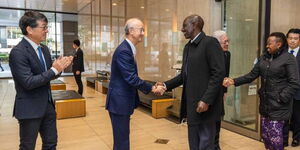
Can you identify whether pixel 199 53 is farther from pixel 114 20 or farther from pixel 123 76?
pixel 114 20

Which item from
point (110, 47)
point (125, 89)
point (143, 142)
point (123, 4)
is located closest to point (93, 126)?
point (143, 142)

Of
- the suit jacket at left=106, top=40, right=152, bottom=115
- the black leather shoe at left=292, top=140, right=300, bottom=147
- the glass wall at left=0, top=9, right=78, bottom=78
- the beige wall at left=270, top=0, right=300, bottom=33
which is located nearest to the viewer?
the suit jacket at left=106, top=40, right=152, bottom=115

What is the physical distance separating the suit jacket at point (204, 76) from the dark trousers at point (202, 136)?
0.08m

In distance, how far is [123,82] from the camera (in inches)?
96.7

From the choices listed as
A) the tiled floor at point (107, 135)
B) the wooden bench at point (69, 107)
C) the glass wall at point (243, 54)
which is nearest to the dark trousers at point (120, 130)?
the tiled floor at point (107, 135)

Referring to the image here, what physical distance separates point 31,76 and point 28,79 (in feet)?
0.13

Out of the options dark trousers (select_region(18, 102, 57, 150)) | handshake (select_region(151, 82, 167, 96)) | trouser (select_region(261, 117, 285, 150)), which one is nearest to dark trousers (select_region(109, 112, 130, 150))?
handshake (select_region(151, 82, 167, 96))

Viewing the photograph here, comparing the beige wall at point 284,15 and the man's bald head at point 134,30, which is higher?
the beige wall at point 284,15

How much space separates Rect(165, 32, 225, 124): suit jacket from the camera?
2.32 meters

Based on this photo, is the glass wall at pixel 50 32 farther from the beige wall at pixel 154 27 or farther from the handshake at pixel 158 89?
the handshake at pixel 158 89

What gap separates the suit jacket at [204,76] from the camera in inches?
91.4

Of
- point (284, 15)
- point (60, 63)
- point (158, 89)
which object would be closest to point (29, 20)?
point (60, 63)

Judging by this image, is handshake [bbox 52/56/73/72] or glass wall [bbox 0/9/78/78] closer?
handshake [bbox 52/56/73/72]

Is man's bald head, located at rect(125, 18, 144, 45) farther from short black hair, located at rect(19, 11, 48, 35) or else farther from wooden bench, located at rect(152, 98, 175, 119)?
wooden bench, located at rect(152, 98, 175, 119)
